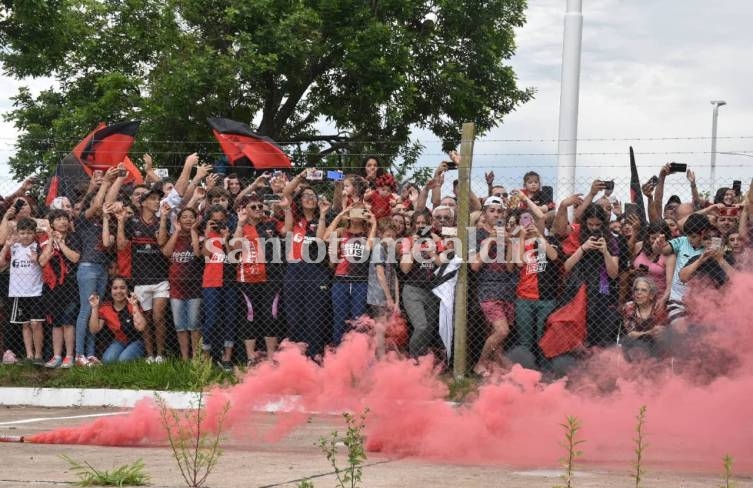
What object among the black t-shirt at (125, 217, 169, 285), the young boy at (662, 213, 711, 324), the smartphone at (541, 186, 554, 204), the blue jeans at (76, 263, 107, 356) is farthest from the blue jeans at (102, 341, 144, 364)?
the young boy at (662, 213, 711, 324)

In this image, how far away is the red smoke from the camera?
24.2 ft

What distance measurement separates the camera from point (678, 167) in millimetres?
10008

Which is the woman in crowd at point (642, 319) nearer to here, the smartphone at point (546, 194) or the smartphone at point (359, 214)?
the smartphone at point (546, 194)

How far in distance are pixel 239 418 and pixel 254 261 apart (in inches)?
124

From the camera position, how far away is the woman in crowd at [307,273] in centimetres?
1066

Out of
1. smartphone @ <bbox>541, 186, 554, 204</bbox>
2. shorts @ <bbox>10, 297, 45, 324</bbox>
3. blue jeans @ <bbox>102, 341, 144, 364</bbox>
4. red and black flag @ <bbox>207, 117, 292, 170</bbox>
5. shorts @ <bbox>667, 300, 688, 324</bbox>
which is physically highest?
red and black flag @ <bbox>207, 117, 292, 170</bbox>

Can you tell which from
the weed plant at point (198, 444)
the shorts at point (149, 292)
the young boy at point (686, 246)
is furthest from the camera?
the shorts at point (149, 292)

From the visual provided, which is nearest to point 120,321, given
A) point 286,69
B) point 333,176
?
point 333,176

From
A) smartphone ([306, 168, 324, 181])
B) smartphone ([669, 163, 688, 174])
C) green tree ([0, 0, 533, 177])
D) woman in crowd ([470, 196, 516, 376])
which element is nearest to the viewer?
smartphone ([669, 163, 688, 174])

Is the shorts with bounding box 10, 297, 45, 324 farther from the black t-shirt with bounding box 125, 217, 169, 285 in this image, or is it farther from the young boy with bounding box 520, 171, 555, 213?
the young boy with bounding box 520, 171, 555, 213

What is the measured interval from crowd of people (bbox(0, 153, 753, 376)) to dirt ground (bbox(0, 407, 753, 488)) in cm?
180

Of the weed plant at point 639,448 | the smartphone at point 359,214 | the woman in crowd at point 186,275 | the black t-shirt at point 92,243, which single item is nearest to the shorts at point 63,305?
the black t-shirt at point 92,243

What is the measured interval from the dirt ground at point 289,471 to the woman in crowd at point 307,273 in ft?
8.07

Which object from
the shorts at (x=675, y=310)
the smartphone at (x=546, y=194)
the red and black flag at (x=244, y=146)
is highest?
the red and black flag at (x=244, y=146)
